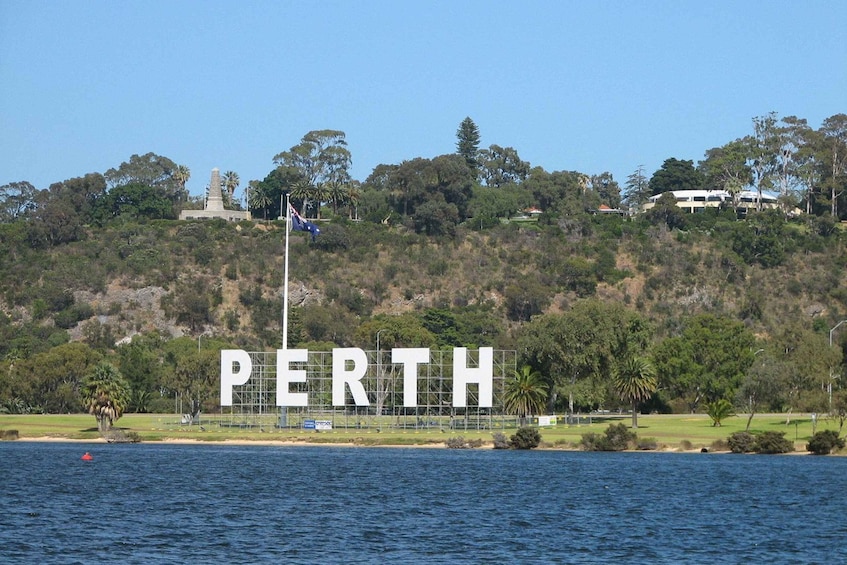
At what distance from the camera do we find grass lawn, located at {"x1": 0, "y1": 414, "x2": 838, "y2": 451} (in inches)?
4481

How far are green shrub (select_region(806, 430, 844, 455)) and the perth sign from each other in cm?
2531

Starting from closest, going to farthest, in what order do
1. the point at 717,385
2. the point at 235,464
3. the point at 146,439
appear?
the point at 235,464, the point at 146,439, the point at 717,385

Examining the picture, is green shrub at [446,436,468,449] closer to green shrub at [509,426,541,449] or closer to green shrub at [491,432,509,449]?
green shrub at [491,432,509,449]

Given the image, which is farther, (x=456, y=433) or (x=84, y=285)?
(x=84, y=285)

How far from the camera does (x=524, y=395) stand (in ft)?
404

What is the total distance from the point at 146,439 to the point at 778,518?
64.1 m

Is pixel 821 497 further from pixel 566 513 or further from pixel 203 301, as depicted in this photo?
pixel 203 301

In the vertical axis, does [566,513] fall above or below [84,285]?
below

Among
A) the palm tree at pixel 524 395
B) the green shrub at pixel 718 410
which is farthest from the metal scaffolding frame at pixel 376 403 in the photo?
the green shrub at pixel 718 410

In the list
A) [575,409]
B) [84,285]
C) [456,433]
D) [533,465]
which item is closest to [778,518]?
[533,465]

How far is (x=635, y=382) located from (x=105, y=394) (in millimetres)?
46999

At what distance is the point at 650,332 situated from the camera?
463 feet

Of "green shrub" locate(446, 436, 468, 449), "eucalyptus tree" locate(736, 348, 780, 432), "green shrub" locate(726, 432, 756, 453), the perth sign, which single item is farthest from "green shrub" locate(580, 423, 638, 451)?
"eucalyptus tree" locate(736, 348, 780, 432)

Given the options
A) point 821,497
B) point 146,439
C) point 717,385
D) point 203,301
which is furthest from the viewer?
point 203,301
